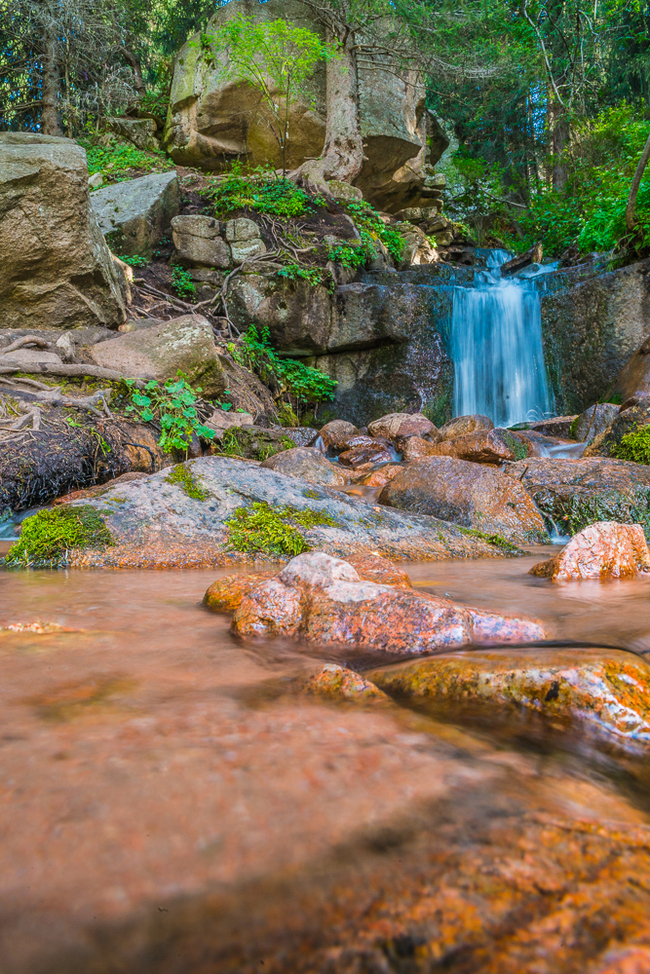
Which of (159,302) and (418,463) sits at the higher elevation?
(159,302)

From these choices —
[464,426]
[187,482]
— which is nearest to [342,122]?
[464,426]

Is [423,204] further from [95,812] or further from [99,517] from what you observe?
[95,812]

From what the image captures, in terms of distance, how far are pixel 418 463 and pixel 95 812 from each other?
4620 mm

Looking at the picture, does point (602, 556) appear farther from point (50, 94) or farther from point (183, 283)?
point (50, 94)

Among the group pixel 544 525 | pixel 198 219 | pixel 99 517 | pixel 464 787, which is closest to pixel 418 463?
pixel 544 525

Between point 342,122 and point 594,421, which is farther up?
point 342,122

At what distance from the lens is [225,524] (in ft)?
12.8

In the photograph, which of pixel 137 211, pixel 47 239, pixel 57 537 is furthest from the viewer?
pixel 137 211

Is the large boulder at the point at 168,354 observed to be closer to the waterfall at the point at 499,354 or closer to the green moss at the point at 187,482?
the green moss at the point at 187,482

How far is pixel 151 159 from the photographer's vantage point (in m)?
15.6

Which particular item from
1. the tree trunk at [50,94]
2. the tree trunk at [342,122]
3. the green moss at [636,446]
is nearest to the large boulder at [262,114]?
the tree trunk at [342,122]

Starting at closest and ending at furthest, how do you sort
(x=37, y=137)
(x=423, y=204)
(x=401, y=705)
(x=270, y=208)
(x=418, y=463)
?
1. (x=401, y=705)
2. (x=418, y=463)
3. (x=37, y=137)
4. (x=270, y=208)
5. (x=423, y=204)

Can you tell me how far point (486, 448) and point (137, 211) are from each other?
914cm

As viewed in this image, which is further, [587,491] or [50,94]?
[50,94]
